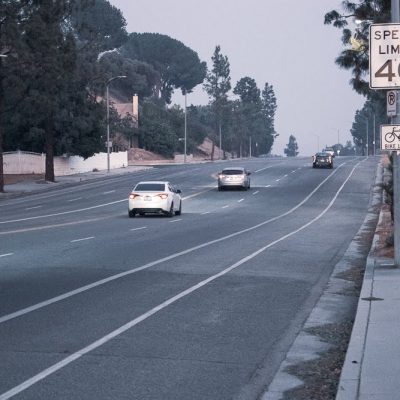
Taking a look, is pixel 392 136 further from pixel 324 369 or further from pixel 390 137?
pixel 324 369

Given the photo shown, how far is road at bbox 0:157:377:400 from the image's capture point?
960 cm

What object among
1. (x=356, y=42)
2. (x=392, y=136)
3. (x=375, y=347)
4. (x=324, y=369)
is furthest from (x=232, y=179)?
(x=324, y=369)

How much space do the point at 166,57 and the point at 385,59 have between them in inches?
6618

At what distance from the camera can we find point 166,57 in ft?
602

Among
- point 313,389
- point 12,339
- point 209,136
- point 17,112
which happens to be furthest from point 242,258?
point 209,136

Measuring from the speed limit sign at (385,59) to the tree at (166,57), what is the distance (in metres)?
165

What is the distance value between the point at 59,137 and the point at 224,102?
281 feet

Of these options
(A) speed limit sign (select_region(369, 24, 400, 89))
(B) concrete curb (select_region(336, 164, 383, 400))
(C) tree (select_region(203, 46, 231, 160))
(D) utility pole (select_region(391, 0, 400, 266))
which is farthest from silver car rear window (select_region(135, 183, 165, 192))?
(C) tree (select_region(203, 46, 231, 160))

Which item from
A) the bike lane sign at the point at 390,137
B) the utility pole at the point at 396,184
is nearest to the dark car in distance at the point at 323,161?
the utility pole at the point at 396,184

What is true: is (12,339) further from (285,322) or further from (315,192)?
(315,192)

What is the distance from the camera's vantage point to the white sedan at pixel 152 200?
131ft

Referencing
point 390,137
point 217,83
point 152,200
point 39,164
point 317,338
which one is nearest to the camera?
point 317,338

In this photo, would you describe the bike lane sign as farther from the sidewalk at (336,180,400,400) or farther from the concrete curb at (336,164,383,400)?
the concrete curb at (336,164,383,400)

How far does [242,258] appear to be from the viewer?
22.5 m
